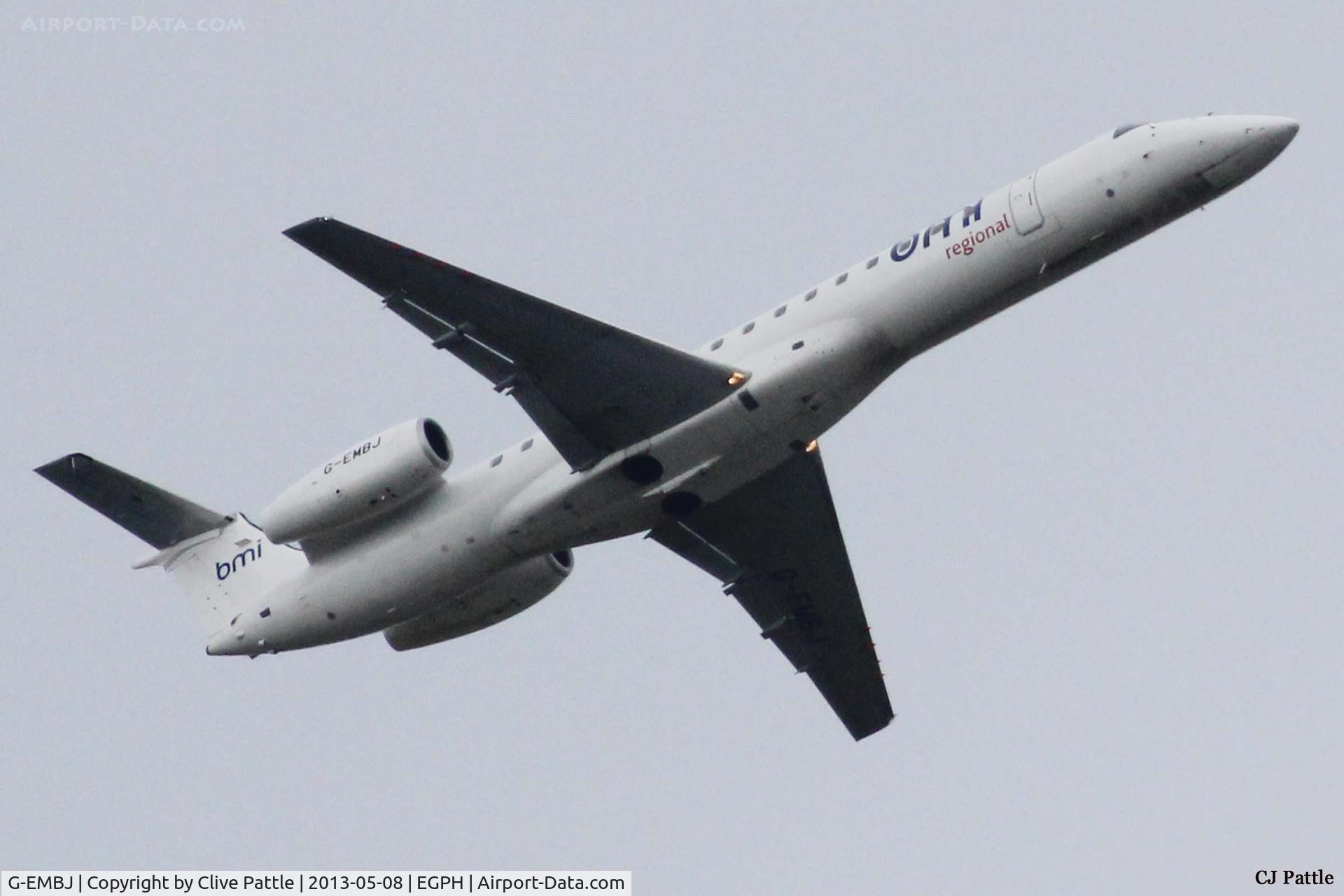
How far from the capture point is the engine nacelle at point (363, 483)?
104 feet

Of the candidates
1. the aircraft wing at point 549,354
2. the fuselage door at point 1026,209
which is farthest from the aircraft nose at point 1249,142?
the aircraft wing at point 549,354

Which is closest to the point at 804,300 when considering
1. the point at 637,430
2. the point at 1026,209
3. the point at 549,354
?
the point at 637,430

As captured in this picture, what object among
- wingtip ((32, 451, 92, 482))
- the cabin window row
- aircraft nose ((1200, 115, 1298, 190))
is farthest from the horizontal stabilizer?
aircraft nose ((1200, 115, 1298, 190))

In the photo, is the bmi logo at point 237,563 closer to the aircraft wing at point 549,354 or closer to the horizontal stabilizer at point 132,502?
the horizontal stabilizer at point 132,502

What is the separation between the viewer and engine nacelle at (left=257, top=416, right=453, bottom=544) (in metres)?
31.8

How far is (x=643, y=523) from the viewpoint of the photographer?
3228 cm

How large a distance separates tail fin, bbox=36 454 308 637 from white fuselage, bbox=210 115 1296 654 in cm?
555

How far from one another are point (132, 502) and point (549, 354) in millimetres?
9153

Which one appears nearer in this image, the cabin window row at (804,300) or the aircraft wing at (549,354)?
the aircraft wing at (549,354)

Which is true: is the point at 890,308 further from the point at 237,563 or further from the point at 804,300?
the point at 237,563

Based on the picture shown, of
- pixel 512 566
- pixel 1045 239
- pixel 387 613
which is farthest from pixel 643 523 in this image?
pixel 1045 239

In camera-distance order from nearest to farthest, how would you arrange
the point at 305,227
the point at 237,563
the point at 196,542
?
the point at 305,227 < the point at 237,563 < the point at 196,542

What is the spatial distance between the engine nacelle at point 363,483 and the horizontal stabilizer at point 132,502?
11.3 feet

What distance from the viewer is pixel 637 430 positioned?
30.6 m
